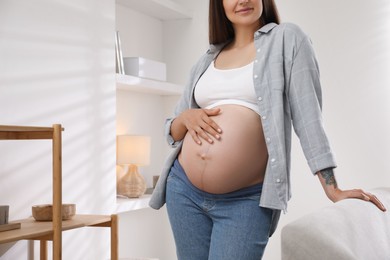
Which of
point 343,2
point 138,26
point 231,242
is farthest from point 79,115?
point 343,2

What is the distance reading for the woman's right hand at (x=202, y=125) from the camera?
1.63m

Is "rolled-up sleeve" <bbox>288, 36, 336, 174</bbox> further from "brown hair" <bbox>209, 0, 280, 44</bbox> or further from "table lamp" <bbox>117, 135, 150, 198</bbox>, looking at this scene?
"table lamp" <bbox>117, 135, 150, 198</bbox>

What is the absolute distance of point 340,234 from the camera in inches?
69.1

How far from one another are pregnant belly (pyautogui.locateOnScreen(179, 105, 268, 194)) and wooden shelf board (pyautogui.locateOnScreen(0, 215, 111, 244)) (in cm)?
77

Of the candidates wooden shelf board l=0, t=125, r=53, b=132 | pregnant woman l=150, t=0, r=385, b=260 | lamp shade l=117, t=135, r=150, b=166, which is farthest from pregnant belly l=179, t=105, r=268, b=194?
lamp shade l=117, t=135, r=150, b=166

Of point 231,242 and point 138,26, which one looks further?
point 138,26

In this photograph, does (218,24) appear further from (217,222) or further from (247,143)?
(217,222)

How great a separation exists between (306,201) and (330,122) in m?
0.51

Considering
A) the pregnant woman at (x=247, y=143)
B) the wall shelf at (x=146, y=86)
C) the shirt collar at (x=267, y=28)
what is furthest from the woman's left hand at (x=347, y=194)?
the wall shelf at (x=146, y=86)

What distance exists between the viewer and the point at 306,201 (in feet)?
12.6

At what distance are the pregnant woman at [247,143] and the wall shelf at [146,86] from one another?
1656 mm

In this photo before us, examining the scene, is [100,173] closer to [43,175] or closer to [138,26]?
[43,175]

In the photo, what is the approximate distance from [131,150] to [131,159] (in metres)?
0.05

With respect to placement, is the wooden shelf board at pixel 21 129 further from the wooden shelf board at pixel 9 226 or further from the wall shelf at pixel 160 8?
the wall shelf at pixel 160 8
